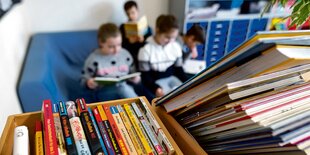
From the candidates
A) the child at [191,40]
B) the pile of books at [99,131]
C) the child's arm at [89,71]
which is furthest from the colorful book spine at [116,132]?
the child at [191,40]

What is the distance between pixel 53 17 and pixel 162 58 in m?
1.18

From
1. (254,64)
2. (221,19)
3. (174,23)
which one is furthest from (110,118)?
(221,19)

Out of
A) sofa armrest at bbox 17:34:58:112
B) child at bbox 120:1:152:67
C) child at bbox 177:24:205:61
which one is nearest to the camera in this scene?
sofa armrest at bbox 17:34:58:112

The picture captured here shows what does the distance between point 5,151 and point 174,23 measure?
1454mm

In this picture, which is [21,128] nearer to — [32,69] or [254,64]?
[254,64]

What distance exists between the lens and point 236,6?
2.64 m

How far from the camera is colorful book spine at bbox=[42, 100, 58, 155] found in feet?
1.65

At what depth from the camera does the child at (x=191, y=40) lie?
2.11 meters

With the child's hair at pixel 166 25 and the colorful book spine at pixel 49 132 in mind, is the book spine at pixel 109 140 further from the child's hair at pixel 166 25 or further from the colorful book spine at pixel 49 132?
the child's hair at pixel 166 25

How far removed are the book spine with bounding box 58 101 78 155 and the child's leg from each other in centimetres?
106

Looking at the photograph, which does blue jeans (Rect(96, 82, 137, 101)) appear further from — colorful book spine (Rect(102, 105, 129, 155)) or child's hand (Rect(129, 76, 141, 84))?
colorful book spine (Rect(102, 105, 129, 155))

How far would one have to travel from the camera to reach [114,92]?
5.66 ft

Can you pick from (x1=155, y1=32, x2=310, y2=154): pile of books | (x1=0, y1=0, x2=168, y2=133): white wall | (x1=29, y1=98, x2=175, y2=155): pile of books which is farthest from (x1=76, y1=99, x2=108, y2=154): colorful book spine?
(x1=0, y1=0, x2=168, y2=133): white wall

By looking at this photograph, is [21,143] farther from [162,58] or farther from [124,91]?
[162,58]
